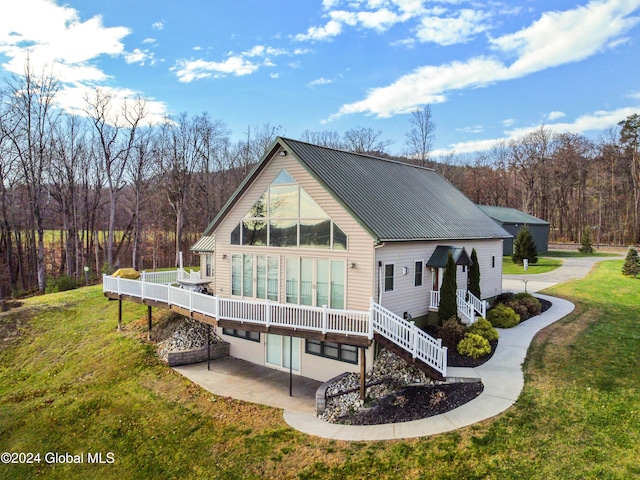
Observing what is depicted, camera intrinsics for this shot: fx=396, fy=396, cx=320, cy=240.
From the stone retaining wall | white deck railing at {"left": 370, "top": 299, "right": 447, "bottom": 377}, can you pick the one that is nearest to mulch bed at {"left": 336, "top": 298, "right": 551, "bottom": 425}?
white deck railing at {"left": 370, "top": 299, "right": 447, "bottom": 377}

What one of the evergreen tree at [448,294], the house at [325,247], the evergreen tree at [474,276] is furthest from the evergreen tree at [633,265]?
the evergreen tree at [448,294]

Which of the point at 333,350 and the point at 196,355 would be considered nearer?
the point at 333,350

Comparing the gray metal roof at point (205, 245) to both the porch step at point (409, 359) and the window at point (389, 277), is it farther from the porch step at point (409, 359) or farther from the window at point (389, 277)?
the porch step at point (409, 359)

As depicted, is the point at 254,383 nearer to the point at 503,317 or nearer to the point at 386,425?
the point at 386,425

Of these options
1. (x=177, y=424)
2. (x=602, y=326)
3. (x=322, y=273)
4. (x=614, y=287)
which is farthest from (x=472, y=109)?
(x=177, y=424)

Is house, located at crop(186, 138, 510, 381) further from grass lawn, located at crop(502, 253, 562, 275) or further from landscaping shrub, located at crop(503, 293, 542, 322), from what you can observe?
grass lawn, located at crop(502, 253, 562, 275)

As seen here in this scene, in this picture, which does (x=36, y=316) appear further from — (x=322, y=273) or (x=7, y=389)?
(x=322, y=273)

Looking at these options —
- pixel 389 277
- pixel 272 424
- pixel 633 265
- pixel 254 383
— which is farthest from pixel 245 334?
pixel 633 265
